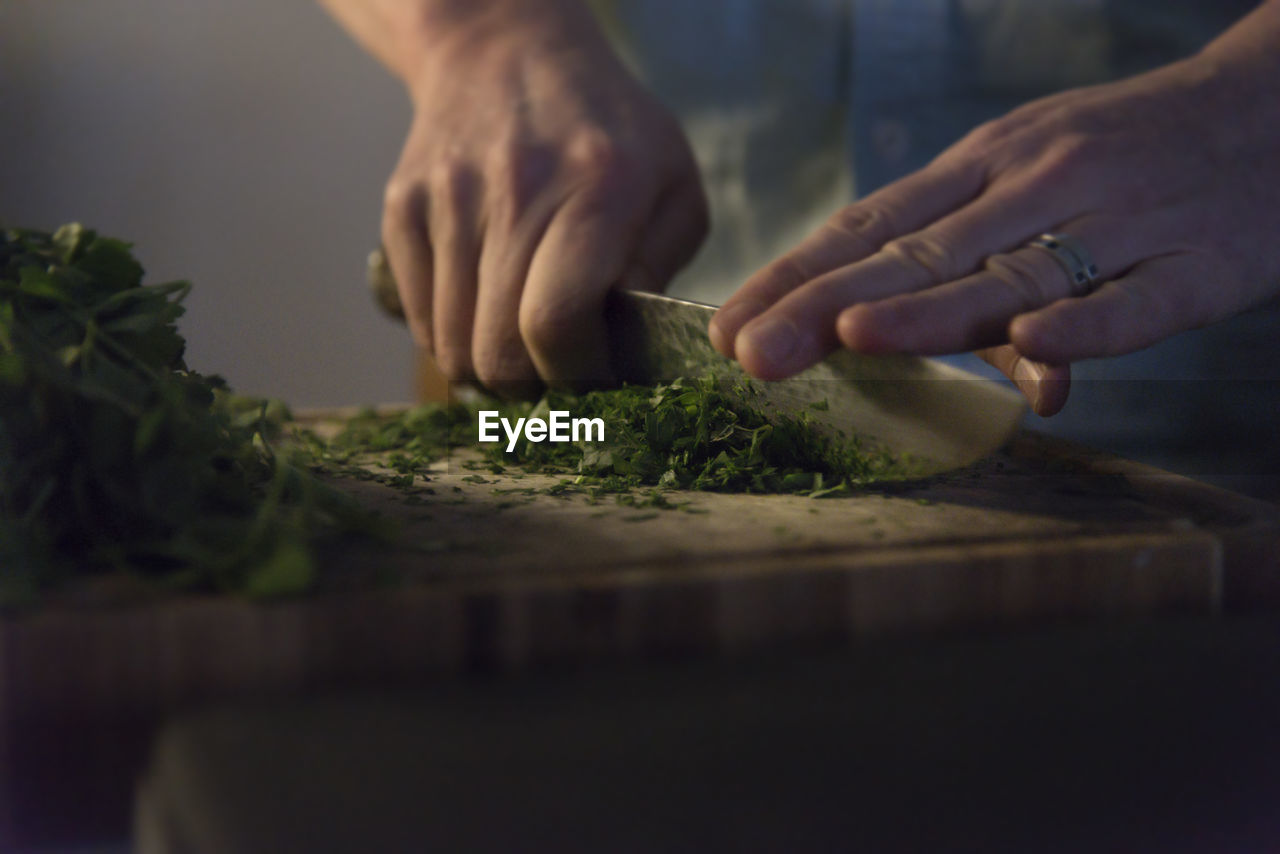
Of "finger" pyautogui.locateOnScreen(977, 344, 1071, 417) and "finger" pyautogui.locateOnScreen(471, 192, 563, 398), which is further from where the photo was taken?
"finger" pyautogui.locateOnScreen(471, 192, 563, 398)

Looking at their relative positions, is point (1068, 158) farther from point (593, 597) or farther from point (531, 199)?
point (593, 597)

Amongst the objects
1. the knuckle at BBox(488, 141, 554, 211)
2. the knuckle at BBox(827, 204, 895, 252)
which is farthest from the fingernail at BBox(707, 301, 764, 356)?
the knuckle at BBox(488, 141, 554, 211)

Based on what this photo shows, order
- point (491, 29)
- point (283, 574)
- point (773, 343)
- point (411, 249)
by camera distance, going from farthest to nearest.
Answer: point (491, 29)
point (411, 249)
point (773, 343)
point (283, 574)

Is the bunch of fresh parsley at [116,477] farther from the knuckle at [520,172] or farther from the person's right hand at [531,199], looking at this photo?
the knuckle at [520,172]

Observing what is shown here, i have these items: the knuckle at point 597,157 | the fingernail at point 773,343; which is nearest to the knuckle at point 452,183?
the knuckle at point 597,157


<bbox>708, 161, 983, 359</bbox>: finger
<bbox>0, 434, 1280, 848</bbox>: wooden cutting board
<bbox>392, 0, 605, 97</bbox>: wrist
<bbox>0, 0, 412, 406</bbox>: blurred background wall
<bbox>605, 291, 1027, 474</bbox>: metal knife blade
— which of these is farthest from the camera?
<bbox>0, 0, 412, 406</bbox>: blurred background wall

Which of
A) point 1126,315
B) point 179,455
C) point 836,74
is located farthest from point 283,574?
point 836,74

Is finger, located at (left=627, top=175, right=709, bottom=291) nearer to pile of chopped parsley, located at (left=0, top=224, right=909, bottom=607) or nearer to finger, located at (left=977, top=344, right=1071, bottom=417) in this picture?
pile of chopped parsley, located at (left=0, top=224, right=909, bottom=607)
